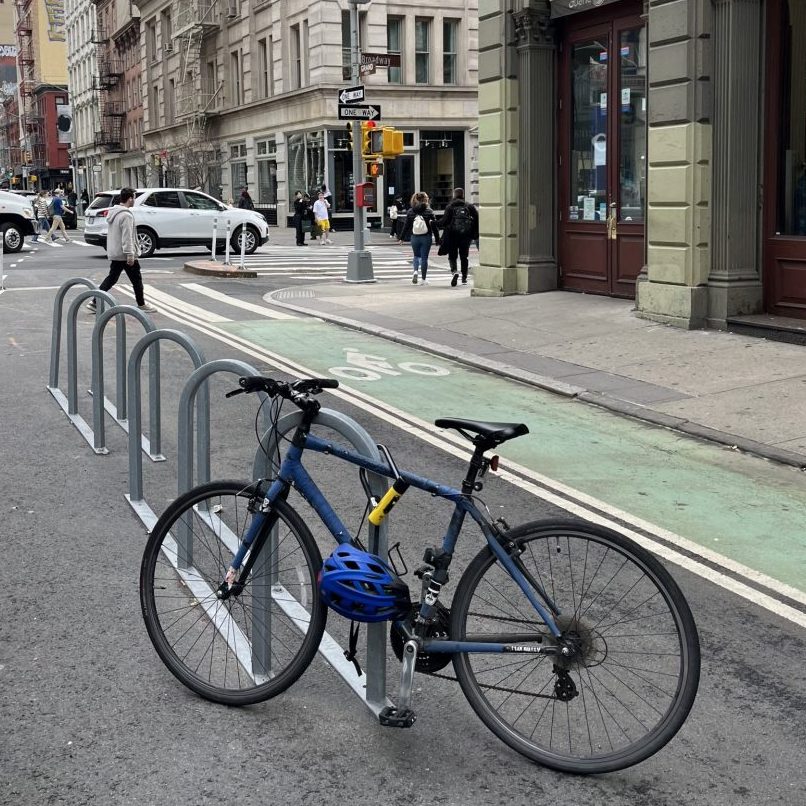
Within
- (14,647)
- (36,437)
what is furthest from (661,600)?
(36,437)

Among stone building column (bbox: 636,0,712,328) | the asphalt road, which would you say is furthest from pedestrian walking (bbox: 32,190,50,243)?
the asphalt road

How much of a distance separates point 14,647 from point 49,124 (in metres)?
115

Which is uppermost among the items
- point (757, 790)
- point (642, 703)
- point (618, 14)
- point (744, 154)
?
point (618, 14)

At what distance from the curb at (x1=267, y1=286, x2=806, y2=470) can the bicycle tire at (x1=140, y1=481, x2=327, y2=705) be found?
202 inches

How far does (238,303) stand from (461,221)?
194 inches

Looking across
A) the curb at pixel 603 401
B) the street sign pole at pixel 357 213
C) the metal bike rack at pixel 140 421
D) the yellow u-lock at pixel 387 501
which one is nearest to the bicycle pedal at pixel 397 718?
the yellow u-lock at pixel 387 501

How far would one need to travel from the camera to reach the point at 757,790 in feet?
12.0

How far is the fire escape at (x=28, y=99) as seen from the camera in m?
116

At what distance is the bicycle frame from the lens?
3.74 meters

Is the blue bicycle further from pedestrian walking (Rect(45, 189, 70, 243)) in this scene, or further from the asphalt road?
pedestrian walking (Rect(45, 189, 70, 243))

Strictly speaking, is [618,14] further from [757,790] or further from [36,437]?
[757,790]

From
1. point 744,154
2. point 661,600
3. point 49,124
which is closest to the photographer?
point 661,600

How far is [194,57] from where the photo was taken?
194 feet

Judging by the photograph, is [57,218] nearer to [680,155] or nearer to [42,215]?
[42,215]
